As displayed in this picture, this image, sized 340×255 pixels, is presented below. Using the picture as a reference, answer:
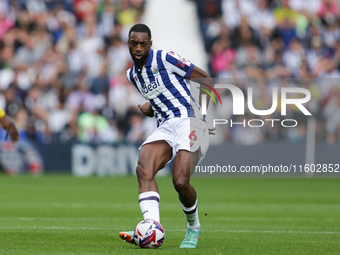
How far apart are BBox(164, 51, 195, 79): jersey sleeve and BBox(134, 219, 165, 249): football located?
1626mm

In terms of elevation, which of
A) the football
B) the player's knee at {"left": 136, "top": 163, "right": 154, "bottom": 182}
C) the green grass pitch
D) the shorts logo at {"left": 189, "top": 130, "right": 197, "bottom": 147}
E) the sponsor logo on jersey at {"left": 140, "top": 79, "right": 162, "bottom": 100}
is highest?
the sponsor logo on jersey at {"left": 140, "top": 79, "right": 162, "bottom": 100}

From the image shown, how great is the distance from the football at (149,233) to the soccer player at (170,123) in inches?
11.5

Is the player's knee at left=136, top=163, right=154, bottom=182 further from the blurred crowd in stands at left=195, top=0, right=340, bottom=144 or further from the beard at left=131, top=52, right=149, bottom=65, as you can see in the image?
the blurred crowd in stands at left=195, top=0, right=340, bottom=144

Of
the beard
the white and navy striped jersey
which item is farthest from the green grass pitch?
the beard

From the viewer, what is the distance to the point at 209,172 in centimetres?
1891

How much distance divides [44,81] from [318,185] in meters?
9.05

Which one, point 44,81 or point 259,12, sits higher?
point 259,12

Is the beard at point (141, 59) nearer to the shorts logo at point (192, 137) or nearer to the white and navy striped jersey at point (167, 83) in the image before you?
the white and navy striped jersey at point (167, 83)

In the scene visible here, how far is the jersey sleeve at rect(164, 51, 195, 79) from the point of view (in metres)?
6.34

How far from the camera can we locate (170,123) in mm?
6367

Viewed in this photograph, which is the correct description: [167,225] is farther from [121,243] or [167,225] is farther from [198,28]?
[198,28]

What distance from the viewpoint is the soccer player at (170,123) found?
19.8ft

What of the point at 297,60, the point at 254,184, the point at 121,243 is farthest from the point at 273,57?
the point at 121,243

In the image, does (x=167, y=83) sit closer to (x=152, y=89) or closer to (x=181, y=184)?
(x=152, y=89)
